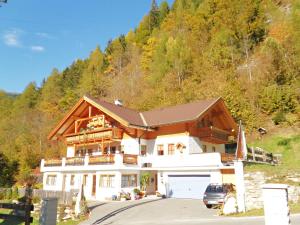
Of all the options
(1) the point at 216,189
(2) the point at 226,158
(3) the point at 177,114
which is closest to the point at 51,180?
(3) the point at 177,114

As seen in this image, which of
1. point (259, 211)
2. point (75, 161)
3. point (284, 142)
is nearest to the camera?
point (259, 211)

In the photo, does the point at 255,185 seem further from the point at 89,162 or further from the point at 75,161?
the point at 75,161

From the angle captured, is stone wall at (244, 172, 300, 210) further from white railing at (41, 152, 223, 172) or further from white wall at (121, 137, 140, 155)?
white wall at (121, 137, 140, 155)

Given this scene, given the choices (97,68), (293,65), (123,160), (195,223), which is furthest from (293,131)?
(97,68)

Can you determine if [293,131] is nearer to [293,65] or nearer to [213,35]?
[293,65]

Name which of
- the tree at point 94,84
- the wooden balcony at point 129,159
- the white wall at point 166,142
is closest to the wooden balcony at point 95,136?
the white wall at point 166,142

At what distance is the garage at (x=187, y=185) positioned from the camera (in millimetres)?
28297

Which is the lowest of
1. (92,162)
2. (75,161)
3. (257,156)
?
(257,156)

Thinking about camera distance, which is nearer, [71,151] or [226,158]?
[226,158]

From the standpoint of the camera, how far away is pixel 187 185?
96.0 ft

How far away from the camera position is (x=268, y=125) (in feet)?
141

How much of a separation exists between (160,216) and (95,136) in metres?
17.7

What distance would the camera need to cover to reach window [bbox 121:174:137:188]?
29545 millimetres

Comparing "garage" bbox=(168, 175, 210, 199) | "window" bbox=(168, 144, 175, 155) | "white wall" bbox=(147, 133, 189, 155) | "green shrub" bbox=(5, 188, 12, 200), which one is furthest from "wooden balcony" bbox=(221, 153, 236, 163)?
"green shrub" bbox=(5, 188, 12, 200)
